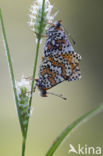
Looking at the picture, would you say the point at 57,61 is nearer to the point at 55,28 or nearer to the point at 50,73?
the point at 50,73

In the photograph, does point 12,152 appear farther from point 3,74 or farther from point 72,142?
point 3,74

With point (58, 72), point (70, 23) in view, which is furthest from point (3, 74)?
point (58, 72)

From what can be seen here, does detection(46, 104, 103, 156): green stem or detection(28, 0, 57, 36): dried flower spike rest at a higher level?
detection(28, 0, 57, 36): dried flower spike

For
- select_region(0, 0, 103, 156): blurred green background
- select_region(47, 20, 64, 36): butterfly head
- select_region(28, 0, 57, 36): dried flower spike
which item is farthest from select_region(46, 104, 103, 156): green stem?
select_region(0, 0, 103, 156): blurred green background

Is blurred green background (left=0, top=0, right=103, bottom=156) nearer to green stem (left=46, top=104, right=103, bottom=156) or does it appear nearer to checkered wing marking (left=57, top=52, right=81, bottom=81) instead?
checkered wing marking (left=57, top=52, right=81, bottom=81)

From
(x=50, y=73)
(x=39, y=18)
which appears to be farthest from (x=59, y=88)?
(x=39, y=18)

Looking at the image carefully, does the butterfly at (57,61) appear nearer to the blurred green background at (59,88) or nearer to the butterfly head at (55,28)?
the butterfly head at (55,28)
